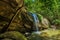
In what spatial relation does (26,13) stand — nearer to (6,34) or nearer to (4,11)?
(4,11)

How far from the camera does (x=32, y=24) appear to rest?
12.0 meters

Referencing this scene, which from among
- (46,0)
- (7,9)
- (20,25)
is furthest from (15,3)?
(46,0)

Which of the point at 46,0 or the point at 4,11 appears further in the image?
the point at 4,11

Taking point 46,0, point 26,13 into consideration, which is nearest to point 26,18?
point 26,13

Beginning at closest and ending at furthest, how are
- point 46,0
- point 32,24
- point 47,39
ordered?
point 46,0, point 47,39, point 32,24

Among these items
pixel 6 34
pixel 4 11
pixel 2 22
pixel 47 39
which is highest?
pixel 4 11

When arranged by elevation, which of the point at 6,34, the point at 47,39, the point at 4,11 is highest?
the point at 4,11

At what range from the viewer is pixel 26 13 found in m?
11.7

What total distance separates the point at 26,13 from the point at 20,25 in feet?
3.88

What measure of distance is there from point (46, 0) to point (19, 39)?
90.0 inches

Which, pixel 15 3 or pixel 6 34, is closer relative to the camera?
pixel 6 34

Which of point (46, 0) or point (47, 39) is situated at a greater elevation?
point (46, 0)

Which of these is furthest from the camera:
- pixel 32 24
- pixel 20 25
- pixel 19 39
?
pixel 32 24

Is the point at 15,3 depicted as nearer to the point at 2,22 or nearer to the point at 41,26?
the point at 2,22
